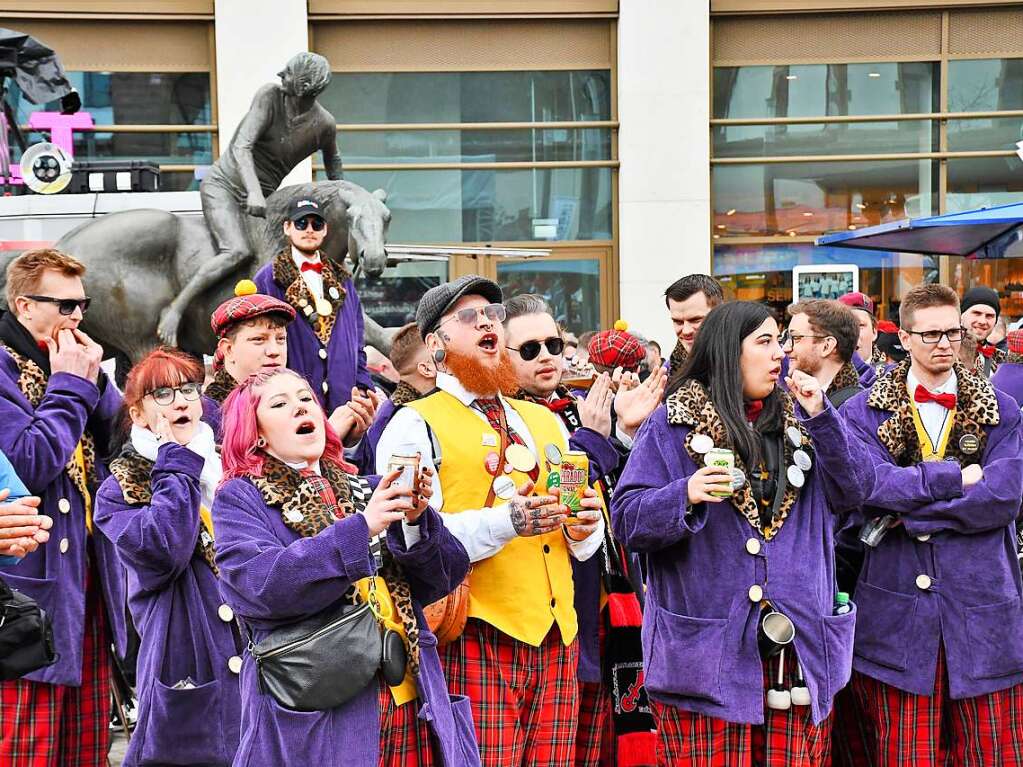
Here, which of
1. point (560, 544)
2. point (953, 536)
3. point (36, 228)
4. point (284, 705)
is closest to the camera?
point (284, 705)

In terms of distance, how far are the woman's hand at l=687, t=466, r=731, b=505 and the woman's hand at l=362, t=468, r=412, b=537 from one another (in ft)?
3.89

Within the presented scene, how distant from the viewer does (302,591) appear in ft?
11.5

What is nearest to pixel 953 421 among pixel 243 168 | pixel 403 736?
pixel 403 736

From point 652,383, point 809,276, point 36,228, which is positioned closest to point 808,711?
point 652,383

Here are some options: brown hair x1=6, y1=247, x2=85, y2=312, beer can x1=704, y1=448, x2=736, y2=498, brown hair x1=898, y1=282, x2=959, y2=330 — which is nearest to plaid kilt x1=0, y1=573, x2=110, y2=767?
brown hair x1=6, y1=247, x2=85, y2=312

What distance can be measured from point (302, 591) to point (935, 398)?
120 inches

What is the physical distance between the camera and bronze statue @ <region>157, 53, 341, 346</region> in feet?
27.1

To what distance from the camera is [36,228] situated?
9.35 metres

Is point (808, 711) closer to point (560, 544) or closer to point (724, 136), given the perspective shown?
point (560, 544)

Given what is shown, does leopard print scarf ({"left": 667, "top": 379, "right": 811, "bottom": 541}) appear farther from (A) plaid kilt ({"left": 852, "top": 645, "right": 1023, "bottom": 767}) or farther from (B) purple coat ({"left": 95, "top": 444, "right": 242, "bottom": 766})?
(B) purple coat ({"left": 95, "top": 444, "right": 242, "bottom": 766})

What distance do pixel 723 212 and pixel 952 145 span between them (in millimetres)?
2955

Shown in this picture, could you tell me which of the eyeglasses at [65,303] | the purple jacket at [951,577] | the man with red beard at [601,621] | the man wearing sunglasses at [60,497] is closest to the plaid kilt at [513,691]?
the man with red beard at [601,621]

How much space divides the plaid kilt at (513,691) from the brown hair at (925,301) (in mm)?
2065

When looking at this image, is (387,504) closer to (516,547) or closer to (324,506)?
(324,506)
